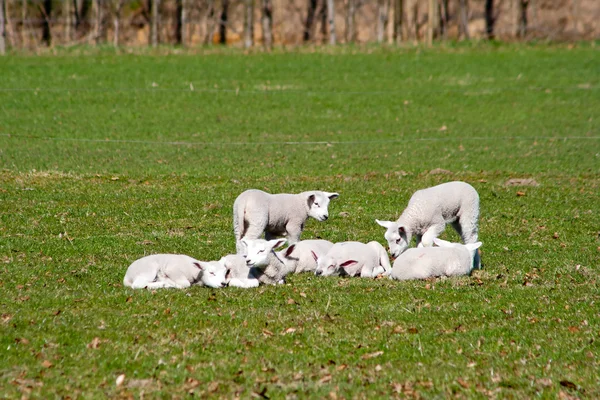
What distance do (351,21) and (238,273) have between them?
110 ft

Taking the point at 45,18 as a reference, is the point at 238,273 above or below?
below

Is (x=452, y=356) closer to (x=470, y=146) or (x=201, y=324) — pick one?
(x=201, y=324)

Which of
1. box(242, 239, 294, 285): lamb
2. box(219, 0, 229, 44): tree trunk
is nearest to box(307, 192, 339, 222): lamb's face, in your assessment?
box(242, 239, 294, 285): lamb

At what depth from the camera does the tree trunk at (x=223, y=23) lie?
45.1m

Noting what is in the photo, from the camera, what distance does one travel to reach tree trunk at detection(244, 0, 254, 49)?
42456 mm

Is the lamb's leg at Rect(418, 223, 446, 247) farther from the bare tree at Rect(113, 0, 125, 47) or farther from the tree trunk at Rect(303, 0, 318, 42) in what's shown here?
the tree trunk at Rect(303, 0, 318, 42)

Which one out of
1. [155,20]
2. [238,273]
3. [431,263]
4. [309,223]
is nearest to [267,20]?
[155,20]

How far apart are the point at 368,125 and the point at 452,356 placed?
66.8ft

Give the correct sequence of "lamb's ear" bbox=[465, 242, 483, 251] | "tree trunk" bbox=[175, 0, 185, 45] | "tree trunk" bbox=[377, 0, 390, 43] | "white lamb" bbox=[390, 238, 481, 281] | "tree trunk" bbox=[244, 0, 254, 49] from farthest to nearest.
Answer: "tree trunk" bbox=[175, 0, 185, 45] → "tree trunk" bbox=[244, 0, 254, 49] → "tree trunk" bbox=[377, 0, 390, 43] → "lamb's ear" bbox=[465, 242, 483, 251] → "white lamb" bbox=[390, 238, 481, 281]

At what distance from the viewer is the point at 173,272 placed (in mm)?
11414

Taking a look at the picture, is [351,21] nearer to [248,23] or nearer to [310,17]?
[310,17]

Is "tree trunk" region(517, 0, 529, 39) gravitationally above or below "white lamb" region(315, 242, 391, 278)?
above

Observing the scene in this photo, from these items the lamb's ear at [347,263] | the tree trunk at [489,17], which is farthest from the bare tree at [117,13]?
the lamb's ear at [347,263]

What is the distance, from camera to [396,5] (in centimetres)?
4406
